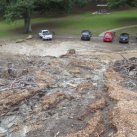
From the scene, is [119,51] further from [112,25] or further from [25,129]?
[25,129]

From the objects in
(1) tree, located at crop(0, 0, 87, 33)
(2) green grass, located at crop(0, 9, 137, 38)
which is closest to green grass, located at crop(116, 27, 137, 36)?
(2) green grass, located at crop(0, 9, 137, 38)

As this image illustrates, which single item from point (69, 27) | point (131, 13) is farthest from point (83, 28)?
point (131, 13)

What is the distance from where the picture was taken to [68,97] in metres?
28.2

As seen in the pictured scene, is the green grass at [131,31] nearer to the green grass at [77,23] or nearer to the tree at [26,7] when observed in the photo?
the green grass at [77,23]

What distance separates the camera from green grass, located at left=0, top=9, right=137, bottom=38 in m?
69.9

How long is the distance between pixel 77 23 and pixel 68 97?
156 ft

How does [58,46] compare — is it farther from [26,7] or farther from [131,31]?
[131,31]

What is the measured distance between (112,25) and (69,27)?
756 centimetres

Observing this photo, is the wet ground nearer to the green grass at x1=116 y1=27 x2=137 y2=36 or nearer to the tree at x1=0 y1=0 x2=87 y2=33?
the green grass at x1=116 y1=27 x2=137 y2=36

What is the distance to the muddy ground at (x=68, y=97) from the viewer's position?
2256 cm

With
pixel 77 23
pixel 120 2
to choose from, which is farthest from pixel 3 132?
pixel 77 23

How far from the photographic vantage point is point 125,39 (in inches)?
2299

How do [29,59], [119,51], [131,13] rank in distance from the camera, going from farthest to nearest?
[131,13] < [119,51] < [29,59]

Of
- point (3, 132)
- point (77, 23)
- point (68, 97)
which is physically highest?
point (68, 97)
